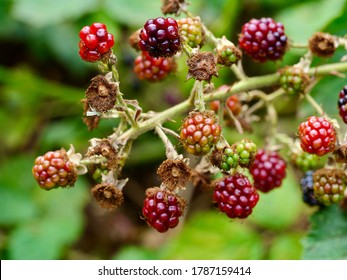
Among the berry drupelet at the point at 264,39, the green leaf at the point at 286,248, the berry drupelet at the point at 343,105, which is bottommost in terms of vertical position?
the green leaf at the point at 286,248

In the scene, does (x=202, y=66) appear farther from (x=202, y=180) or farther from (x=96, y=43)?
(x=202, y=180)

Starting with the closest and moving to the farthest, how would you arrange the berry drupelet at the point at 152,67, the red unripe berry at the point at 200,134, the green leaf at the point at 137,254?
the red unripe berry at the point at 200,134 < the berry drupelet at the point at 152,67 < the green leaf at the point at 137,254

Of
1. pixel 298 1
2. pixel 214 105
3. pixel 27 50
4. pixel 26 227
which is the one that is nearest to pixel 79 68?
pixel 27 50

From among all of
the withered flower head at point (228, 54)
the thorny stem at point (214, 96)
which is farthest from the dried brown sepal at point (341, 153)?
the withered flower head at point (228, 54)

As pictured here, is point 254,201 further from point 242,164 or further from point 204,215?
point 204,215

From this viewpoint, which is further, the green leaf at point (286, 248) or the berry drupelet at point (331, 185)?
the green leaf at point (286, 248)

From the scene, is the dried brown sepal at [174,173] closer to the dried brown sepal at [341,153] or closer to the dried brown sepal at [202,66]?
the dried brown sepal at [202,66]
